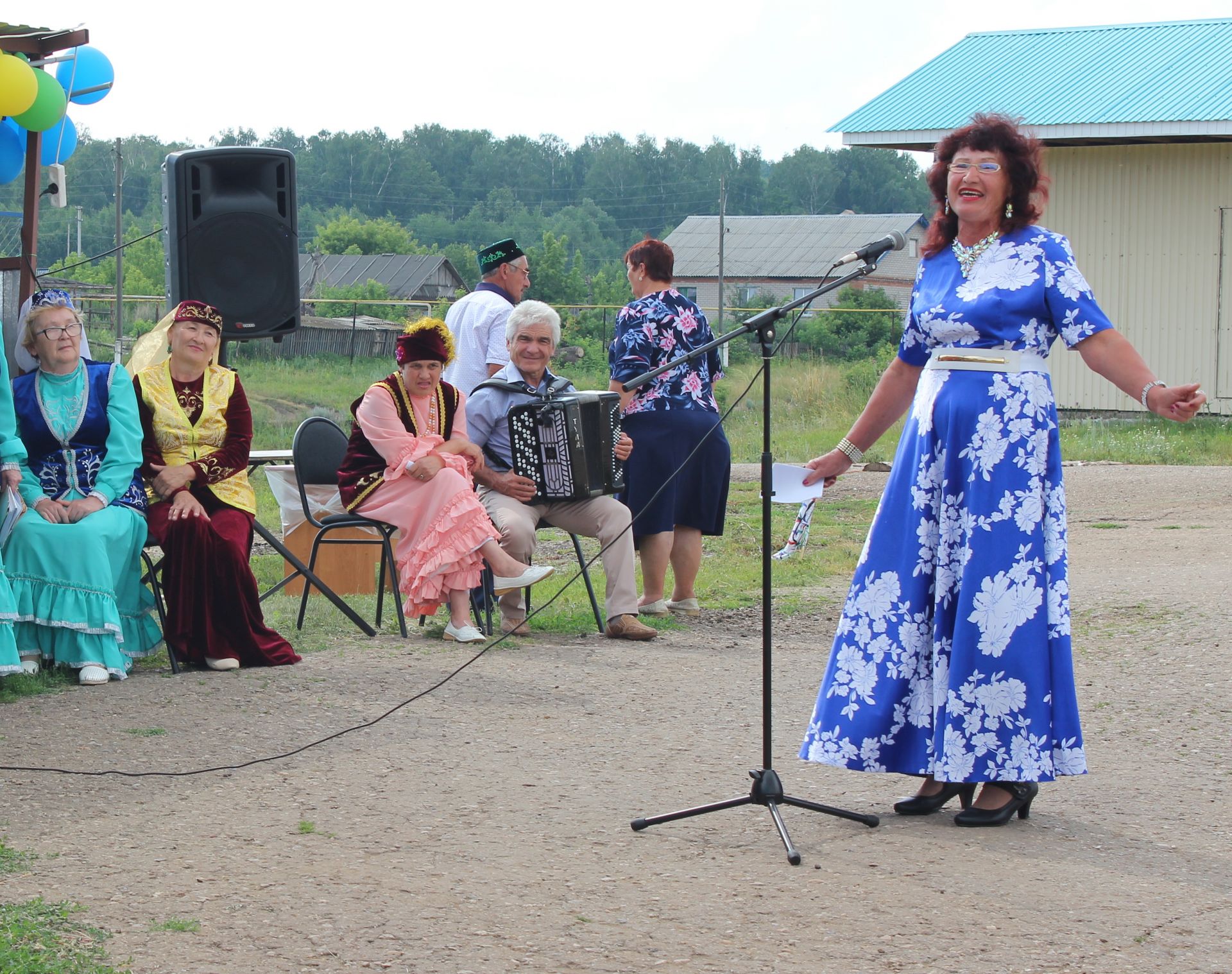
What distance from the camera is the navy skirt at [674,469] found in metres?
7.79

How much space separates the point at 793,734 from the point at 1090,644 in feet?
8.33

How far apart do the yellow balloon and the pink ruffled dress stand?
207 cm

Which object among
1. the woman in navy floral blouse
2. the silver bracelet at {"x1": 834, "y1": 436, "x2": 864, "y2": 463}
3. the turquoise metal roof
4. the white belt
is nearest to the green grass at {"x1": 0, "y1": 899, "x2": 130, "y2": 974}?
the silver bracelet at {"x1": 834, "y1": 436, "x2": 864, "y2": 463}

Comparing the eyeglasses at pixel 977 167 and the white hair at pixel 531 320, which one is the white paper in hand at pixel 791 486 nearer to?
the eyeglasses at pixel 977 167

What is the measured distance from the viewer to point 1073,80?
21.0 meters

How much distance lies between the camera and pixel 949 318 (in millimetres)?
4273

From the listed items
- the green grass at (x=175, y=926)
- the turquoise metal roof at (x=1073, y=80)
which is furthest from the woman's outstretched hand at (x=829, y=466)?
the turquoise metal roof at (x=1073, y=80)

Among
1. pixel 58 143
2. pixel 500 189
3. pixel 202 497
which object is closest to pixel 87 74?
pixel 58 143

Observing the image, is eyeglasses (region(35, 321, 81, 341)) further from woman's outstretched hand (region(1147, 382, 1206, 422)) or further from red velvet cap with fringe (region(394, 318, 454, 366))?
woman's outstretched hand (region(1147, 382, 1206, 422))

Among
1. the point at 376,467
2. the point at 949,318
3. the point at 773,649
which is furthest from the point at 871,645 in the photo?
the point at 376,467

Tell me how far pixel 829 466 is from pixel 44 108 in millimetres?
4644

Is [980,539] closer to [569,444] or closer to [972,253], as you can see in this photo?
[972,253]

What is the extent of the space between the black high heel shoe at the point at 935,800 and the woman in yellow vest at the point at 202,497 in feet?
10.5

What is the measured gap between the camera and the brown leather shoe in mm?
7430
